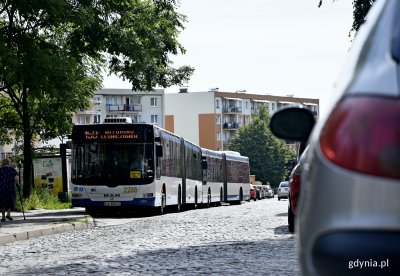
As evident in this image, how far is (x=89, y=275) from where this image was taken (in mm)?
11438

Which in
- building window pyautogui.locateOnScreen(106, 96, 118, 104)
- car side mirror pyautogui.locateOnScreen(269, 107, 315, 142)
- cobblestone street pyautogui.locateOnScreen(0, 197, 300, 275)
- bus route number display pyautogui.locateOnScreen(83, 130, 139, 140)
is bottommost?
cobblestone street pyautogui.locateOnScreen(0, 197, 300, 275)

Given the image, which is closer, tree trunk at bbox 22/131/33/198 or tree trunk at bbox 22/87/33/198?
tree trunk at bbox 22/87/33/198

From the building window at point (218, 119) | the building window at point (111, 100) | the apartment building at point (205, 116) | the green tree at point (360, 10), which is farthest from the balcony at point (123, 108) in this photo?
the green tree at point (360, 10)

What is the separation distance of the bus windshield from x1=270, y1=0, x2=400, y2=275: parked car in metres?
31.1

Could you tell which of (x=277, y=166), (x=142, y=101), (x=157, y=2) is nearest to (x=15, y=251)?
(x=157, y=2)

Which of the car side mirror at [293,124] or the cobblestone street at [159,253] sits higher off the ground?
the car side mirror at [293,124]

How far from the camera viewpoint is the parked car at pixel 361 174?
295cm

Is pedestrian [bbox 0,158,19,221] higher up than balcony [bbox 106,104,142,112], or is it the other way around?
balcony [bbox 106,104,142,112]

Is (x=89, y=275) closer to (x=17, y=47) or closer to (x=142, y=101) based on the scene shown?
(x=17, y=47)

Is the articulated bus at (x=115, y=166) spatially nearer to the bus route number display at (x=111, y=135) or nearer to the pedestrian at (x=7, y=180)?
the bus route number display at (x=111, y=135)

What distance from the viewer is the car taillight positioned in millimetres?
2977

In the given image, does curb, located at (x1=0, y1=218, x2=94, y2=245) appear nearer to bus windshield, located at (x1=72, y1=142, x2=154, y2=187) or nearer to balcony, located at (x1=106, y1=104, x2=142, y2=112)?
bus windshield, located at (x1=72, y1=142, x2=154, y2=187)

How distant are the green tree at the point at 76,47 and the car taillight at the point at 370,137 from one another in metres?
24.9

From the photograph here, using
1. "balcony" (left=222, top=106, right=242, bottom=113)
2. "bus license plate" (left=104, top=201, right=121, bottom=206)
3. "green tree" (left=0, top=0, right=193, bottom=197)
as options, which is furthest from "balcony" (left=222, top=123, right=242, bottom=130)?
"bus license plate" (left=104, top=201, right=121, bottom=206)
